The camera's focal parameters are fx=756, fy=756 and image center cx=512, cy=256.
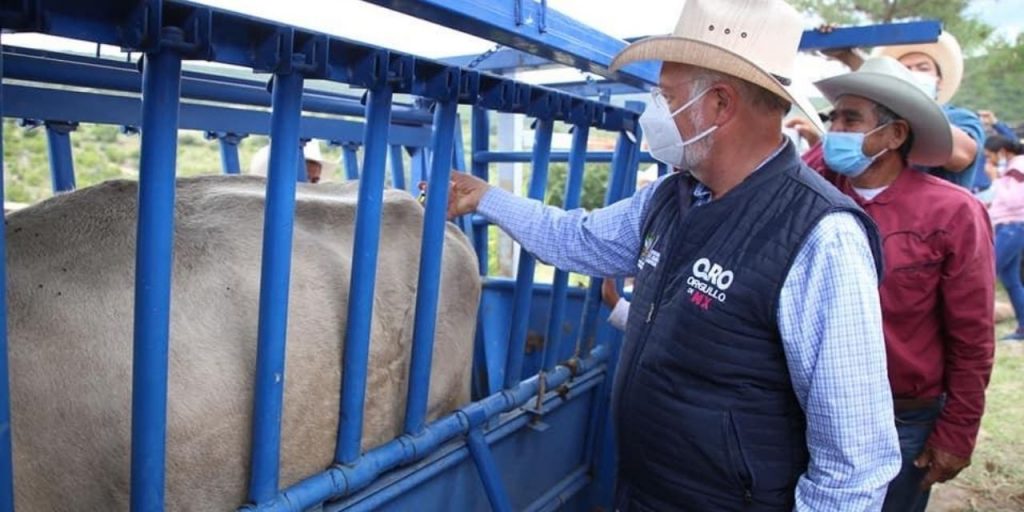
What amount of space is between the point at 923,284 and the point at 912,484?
29.4 inches

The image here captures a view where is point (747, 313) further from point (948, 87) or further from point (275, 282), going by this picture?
point (948, 87)

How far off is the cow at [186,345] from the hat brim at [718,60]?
0.95 metres

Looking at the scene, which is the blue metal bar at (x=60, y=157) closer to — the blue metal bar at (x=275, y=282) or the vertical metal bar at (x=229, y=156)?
the vertical metal bar at (x=229, y=156)

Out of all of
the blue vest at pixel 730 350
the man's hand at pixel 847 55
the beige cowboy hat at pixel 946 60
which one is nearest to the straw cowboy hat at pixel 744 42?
the blue vest at pixel 730 350

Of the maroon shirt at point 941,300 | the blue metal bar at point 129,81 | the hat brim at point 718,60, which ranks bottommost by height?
the maroon shirt at point 941,300

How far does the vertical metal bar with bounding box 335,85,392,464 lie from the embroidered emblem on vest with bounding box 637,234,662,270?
676mm

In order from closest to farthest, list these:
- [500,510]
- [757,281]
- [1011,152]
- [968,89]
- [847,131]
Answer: [757,281], [500,510], [847,131], [1011,152], [968,89]

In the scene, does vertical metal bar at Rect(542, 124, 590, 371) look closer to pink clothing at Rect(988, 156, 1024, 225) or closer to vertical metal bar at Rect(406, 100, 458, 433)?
vertical metal bar at Rect(406, 100, 458, 433)

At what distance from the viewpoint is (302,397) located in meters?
1.79

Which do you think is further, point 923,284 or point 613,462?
point 613,462

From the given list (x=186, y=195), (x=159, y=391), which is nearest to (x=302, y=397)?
(x=159, y=391)

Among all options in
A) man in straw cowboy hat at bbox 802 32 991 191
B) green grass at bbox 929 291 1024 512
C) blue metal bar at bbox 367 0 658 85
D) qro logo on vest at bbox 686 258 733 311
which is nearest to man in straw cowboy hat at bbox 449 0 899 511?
qro logo on vest at bbox 686 258 733 311

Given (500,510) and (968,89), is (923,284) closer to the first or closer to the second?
(500,510)

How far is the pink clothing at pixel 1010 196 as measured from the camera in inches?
317
